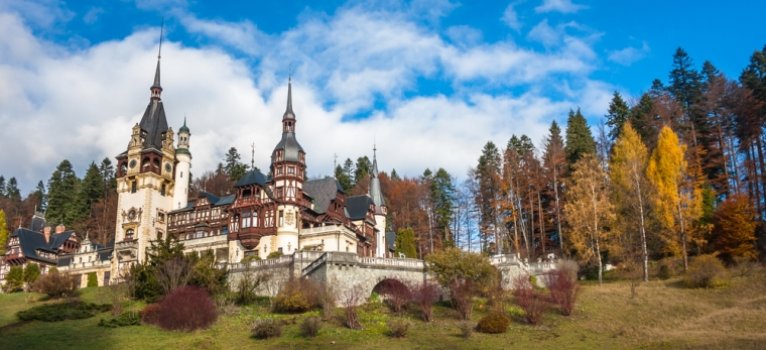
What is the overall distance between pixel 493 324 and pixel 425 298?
5.32 m

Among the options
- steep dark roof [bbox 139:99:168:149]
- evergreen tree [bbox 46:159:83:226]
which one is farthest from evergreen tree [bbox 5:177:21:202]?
steep dark roof [bbox 139:99:168:149]

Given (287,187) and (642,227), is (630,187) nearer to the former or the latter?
(642,227)

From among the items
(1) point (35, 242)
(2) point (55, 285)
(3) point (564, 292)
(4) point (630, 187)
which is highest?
(4) point (630, 187)

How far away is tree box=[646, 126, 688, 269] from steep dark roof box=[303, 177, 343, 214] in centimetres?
2643

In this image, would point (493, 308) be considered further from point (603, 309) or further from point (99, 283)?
point (99, 283)

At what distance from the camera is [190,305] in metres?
38.2

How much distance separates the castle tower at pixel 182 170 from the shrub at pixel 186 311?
2830 cm

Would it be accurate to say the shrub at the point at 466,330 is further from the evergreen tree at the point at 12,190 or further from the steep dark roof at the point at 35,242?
the evergreen tree at the point at 12,190

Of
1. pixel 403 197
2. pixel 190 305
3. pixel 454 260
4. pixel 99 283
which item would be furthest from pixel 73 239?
pixel 454 260

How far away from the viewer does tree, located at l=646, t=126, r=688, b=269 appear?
4784 cm

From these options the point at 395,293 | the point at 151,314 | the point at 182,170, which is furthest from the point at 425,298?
the point at 182,170

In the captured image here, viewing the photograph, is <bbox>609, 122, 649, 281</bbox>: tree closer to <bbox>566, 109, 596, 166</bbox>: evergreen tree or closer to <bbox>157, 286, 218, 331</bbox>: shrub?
<bbox>566, 109, 596, 166</bbox>: evergreen tree

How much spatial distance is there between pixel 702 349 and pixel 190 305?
26.3m

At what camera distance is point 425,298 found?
130ft
